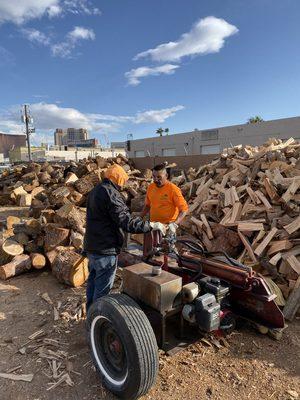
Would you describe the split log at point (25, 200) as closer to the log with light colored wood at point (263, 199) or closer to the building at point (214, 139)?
the log with light colored wood at point (263, 199)

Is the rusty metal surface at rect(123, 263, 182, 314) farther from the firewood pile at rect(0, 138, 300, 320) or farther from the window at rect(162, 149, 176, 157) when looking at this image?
the window at rect(162, 149, 176, 157)

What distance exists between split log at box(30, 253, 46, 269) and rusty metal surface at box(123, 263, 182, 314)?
3.25 metres

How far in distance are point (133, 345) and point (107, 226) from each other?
4.33 ft

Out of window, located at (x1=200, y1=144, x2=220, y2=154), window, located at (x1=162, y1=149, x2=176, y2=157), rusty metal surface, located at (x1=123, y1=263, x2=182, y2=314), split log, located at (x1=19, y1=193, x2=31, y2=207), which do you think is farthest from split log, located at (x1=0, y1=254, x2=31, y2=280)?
window, located at (x1=162, y1=149, x2=176, y2=157)

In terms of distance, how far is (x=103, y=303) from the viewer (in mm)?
2832

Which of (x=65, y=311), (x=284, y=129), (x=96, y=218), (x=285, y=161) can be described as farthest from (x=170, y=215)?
(x=284, y=129)

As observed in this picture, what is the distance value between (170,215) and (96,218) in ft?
5.73

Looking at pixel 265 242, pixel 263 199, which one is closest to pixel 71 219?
pixel 265 242

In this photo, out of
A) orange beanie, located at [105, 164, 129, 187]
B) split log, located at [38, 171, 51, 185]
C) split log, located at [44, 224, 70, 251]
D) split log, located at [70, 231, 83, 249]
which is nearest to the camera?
orange beanie, located at [105, 164, 129, 187]

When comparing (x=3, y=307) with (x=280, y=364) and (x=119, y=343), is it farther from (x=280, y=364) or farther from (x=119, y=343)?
(x=280, y=364)

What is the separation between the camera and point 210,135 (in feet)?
94.4

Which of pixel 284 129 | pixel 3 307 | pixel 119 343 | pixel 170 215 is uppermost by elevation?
pixel 284 129

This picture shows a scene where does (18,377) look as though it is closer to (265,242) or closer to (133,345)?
(133,345)

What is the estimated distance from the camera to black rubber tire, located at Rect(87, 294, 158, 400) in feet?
8.32
